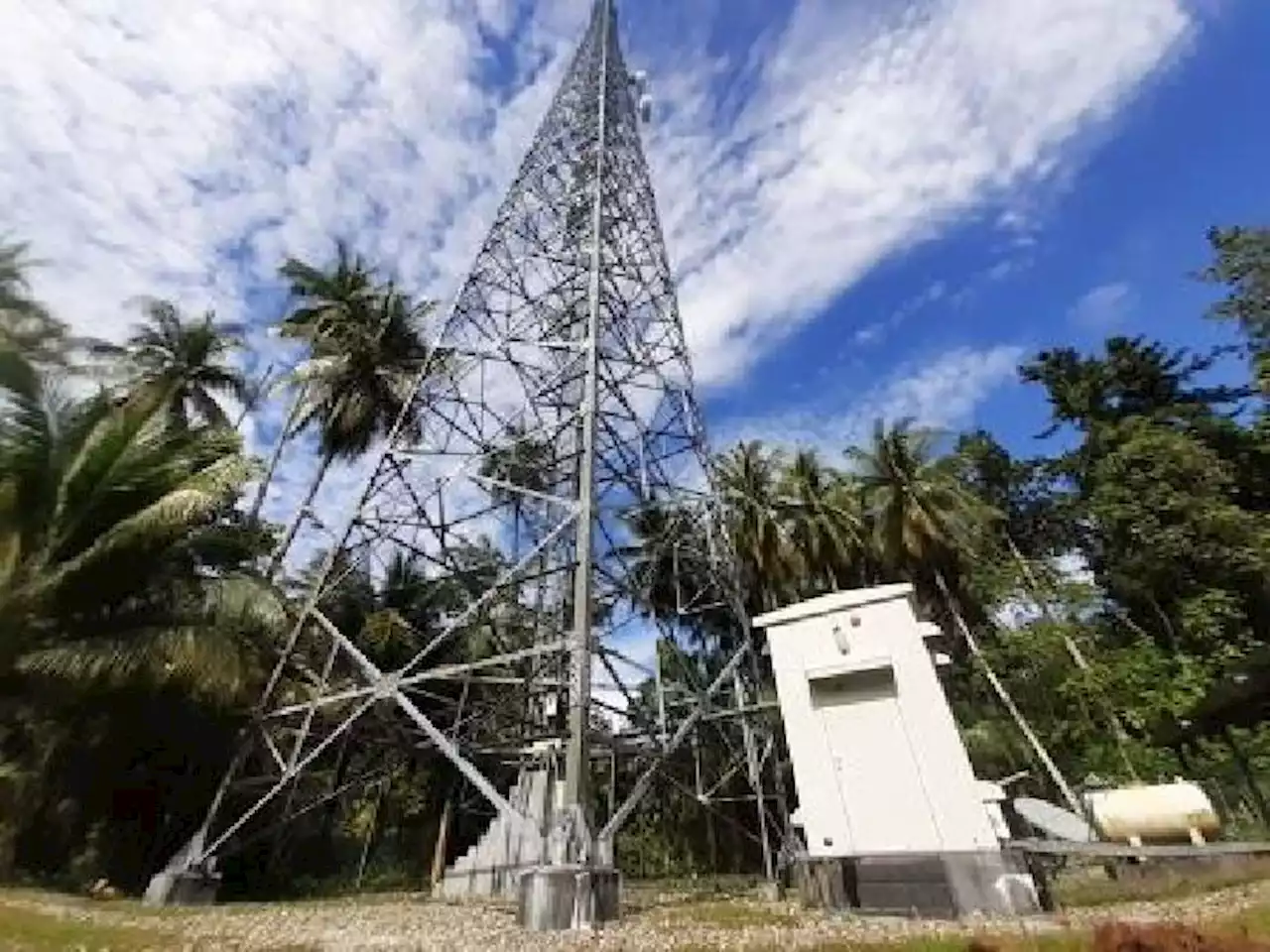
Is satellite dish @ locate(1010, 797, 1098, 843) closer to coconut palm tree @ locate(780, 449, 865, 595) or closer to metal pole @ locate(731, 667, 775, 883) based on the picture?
metal pole @ locate(731, 667, 775, 883)

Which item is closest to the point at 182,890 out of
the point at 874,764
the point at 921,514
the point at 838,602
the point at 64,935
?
the point at 64,935

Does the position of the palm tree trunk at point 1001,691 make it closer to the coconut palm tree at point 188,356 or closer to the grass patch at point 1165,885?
the grass patch at point 1165,885

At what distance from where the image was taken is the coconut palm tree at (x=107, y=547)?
38.2ft

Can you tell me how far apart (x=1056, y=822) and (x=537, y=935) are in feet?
38.7

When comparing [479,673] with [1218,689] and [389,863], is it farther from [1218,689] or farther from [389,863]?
[1218,689]

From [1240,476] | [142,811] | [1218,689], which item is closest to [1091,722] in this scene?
[1218,689]

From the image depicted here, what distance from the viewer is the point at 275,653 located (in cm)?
1381

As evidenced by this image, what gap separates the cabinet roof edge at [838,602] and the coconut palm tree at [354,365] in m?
11.8

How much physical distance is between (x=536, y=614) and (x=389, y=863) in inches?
443

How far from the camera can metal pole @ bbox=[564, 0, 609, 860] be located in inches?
379

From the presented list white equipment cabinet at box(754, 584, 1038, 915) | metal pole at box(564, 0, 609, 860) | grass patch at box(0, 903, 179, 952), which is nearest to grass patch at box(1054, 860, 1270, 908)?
white equipment cabinet at box(754, 584, 1038, 915)

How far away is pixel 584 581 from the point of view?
35.8 ft

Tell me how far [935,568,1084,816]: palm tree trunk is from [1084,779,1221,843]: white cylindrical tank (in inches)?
149

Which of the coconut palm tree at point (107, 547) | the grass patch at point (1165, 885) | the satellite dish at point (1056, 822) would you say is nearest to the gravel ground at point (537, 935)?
the grass patch at point (1165, 885)
